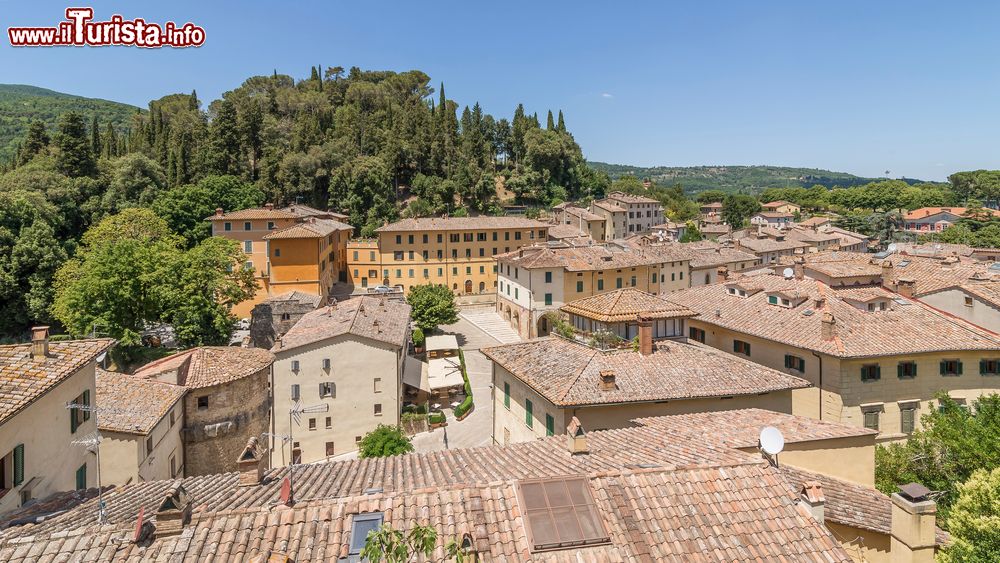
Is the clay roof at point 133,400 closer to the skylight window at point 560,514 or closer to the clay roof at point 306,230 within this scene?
the skylight window at point 560,514

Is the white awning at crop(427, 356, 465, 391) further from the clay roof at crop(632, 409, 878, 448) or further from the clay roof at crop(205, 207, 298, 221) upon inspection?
the clay roof at crop(205, 207, 298, 221)

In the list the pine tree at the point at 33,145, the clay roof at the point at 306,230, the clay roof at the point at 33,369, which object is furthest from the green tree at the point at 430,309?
the pine tree at the point at 33,145

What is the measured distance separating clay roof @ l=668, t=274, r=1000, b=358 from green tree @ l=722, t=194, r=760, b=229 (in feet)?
321

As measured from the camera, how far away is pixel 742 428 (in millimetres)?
15117

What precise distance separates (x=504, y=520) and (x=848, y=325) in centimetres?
2314

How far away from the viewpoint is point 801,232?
283 ft

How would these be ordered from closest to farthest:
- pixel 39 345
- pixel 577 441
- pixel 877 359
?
pixel 577 441 < pixel 39 345 < pixel 877 359

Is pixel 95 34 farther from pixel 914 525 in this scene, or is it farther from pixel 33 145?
pixel 33 145

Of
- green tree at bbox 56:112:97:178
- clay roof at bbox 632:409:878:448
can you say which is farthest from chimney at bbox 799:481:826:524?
green tree at bbox 56:112:97:178

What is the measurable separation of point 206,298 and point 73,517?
34.8 m

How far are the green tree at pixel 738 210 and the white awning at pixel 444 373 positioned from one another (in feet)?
313

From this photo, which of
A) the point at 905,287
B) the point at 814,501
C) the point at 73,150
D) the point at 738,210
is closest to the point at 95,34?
the point at 814,501

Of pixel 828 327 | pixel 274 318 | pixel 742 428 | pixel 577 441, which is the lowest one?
pixel 274 318

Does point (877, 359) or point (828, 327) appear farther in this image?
point (828, 327)
